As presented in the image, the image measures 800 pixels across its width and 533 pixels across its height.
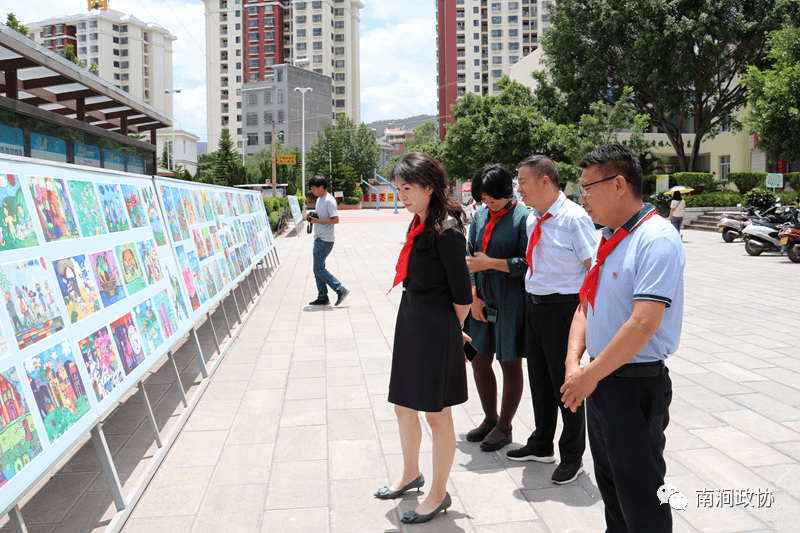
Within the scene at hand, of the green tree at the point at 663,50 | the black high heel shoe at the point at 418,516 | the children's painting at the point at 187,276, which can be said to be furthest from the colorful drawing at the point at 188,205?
the green tree at the point at 663,50

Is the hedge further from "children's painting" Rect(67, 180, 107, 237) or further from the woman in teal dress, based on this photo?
"children's painting" Rect(67, 180, 107, 237)

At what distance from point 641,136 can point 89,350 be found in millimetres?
26191

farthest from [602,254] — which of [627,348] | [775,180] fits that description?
[775,180]

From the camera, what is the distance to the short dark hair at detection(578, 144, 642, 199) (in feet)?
7.05

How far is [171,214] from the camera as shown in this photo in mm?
5449

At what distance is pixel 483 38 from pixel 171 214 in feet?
287

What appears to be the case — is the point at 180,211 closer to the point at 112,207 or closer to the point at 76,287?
the point at 112,207

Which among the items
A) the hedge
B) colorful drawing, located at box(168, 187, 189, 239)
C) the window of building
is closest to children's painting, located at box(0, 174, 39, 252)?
colorful drawing, located at box(168, 187, 189, 239)

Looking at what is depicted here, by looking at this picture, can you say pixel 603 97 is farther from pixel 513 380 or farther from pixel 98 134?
pixel 513 380

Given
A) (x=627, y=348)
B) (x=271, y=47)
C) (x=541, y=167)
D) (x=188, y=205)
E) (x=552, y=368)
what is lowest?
(x=552, y=368)

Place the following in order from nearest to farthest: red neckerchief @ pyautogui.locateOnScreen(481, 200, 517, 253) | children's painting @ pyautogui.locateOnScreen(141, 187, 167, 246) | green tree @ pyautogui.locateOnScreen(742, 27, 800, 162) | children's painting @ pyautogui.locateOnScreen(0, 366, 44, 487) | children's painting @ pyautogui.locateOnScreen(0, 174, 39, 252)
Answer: children's painting @ pyautogui.locateOnScreen(0, 366, 44, 487)
children's painting @ pyautogui.locateOnScreen(0, 174, 39, 252)
red neckerchief @ pyautogui.locateOnScreen(481, 200, 517, 253)
children's painting @ pyautogui.locateOnScreen(141, 187, 167, 246)
green tree @ pyautogui.locateOnScreen(742, 27, 800, 162)

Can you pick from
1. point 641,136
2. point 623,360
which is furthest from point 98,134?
point 641,136

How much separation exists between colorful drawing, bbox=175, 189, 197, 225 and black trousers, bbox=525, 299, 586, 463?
375 cm

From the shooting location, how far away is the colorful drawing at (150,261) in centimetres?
433
